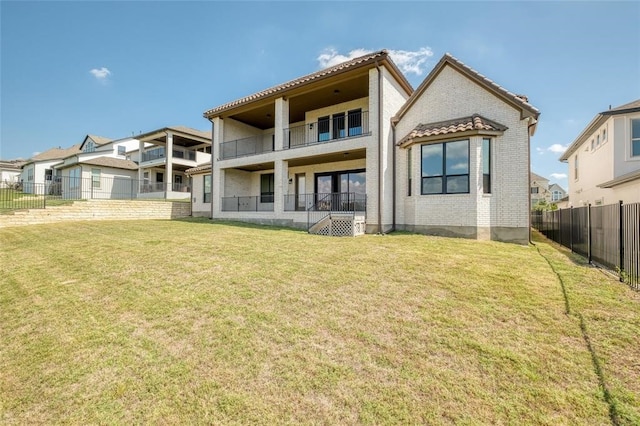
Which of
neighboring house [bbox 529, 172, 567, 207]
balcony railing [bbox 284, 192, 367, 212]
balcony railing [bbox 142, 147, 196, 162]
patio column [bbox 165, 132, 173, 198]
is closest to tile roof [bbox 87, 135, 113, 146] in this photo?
balcony railing [bbox 142, 147, 196, 162]

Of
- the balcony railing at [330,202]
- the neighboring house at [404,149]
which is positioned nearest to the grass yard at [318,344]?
the neighboring house at [404,149]

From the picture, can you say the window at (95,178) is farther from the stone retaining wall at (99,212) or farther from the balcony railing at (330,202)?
the balcony railing at (330,202)

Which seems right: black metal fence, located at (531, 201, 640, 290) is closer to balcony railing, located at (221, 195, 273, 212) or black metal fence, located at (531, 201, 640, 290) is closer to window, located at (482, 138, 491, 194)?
window, located at (482, 138, 491, 194)

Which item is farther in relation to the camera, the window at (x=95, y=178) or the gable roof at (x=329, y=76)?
the window at (x=95, y=178)

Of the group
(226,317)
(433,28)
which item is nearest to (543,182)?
(433,28)

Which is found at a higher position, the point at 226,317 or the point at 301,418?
the point at 226,317

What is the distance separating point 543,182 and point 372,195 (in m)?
62.8

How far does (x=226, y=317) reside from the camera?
15.1ft

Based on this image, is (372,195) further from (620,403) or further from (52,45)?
(52,45)

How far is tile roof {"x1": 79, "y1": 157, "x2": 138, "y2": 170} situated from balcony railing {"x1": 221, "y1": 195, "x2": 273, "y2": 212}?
20.9 m

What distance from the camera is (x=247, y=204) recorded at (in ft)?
68.5

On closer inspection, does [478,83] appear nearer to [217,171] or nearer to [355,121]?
[355,121]

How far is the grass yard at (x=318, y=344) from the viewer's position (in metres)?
2.90

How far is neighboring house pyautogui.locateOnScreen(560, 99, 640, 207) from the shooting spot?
14344 millimetres
